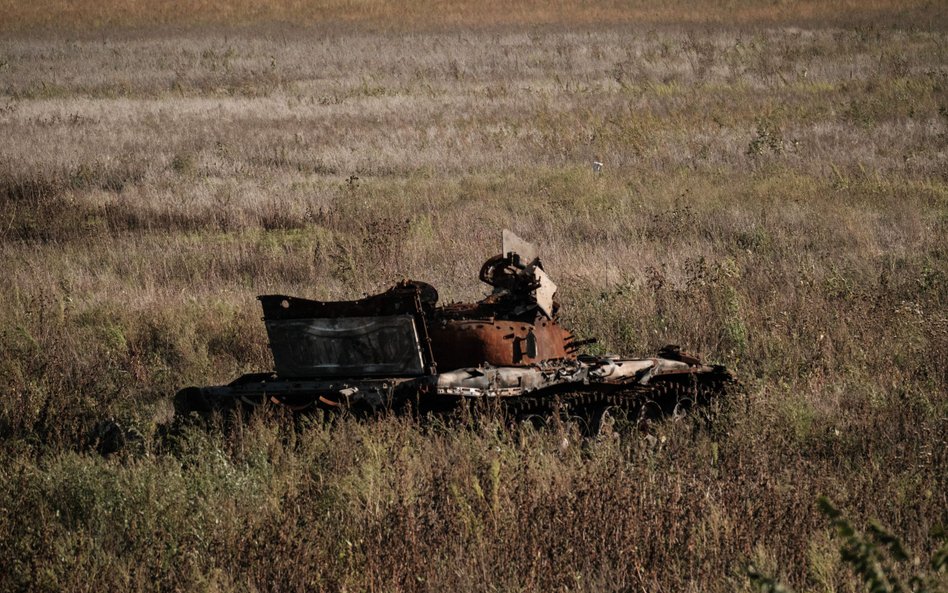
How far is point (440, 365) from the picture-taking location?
783cm

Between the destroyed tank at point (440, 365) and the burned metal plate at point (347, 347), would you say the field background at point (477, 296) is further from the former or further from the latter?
the burned metal plate at point (347, 347)

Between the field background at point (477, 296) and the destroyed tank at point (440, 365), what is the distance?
23 centimetres

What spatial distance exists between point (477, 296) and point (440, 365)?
4250mm

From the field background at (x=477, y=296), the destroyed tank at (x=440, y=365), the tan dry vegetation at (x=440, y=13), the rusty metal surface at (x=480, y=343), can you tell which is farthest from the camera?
the tan dry vegetation at (x=440, y=13)

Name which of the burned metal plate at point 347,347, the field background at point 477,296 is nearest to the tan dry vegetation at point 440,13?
the field background at point 477,296

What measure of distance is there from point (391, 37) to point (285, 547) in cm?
4429

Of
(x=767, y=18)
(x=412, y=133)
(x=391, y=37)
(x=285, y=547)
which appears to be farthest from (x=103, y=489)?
(x=767, y=18)

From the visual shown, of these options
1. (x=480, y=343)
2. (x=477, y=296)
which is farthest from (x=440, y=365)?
(x=477, y=296)

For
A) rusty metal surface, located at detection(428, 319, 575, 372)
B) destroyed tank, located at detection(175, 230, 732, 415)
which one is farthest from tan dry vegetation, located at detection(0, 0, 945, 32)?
rusty metal surface, located at detection(428, 319, 575, 372)

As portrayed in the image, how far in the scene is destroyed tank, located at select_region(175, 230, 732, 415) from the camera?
7.24 meters

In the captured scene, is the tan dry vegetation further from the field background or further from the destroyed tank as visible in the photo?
the destroyed tank

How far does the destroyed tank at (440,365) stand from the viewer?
7.24m

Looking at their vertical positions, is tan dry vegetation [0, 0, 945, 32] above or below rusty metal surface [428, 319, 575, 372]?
above

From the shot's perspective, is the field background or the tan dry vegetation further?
the tan dry vegetation
